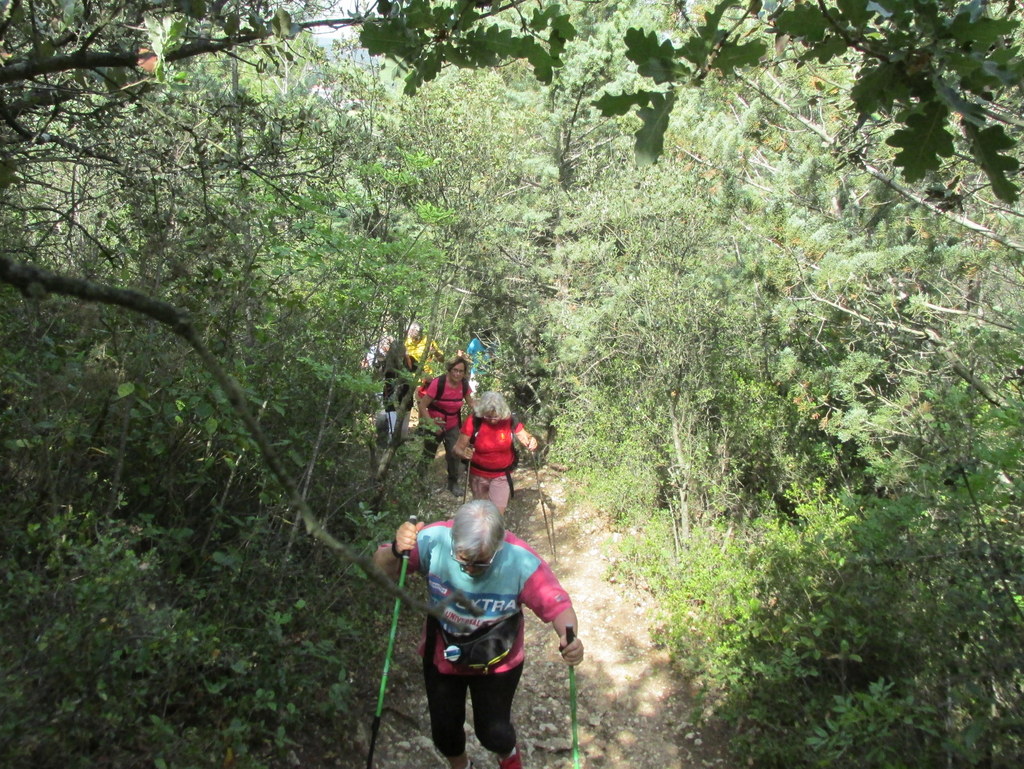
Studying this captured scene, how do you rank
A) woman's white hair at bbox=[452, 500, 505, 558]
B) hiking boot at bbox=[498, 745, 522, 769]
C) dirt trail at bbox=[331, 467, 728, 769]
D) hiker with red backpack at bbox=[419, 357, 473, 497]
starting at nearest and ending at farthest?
woman's white hair at bbox=[452, 500, 505, 558]
hiking boot at bbox=[498, 745, 522, 769]
dirt trail at bbox=[331, 467, 728, 769]
hiker with red backpack at bbox=[419, 357, 473, 497]

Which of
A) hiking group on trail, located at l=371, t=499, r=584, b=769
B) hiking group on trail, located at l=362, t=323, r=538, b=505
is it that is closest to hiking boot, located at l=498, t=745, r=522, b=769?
hiking group on trail, located at l=371, t=499, r=584, b=769

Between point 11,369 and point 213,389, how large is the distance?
1.06m

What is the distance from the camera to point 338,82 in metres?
12.5

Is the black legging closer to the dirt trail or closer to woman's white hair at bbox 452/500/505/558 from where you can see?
woman's white hair at bbox 452/500/505/558

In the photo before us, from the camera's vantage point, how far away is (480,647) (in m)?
3.87

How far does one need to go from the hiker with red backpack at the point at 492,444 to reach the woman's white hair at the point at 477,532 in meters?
3.67

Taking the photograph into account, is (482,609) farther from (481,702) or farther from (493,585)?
(481,702)

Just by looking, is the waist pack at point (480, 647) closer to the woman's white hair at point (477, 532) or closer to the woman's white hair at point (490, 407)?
the woman's white hair at point (477, 532)

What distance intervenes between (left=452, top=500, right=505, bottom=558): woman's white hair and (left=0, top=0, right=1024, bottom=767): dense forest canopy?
1.18m

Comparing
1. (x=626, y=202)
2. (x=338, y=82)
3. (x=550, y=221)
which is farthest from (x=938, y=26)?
(x=550, y=221)

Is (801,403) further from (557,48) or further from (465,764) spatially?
(557,48)

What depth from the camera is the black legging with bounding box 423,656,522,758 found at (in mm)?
4016

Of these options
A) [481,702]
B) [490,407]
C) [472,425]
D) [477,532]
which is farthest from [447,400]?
[477,532]

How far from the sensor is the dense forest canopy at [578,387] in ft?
9.07
